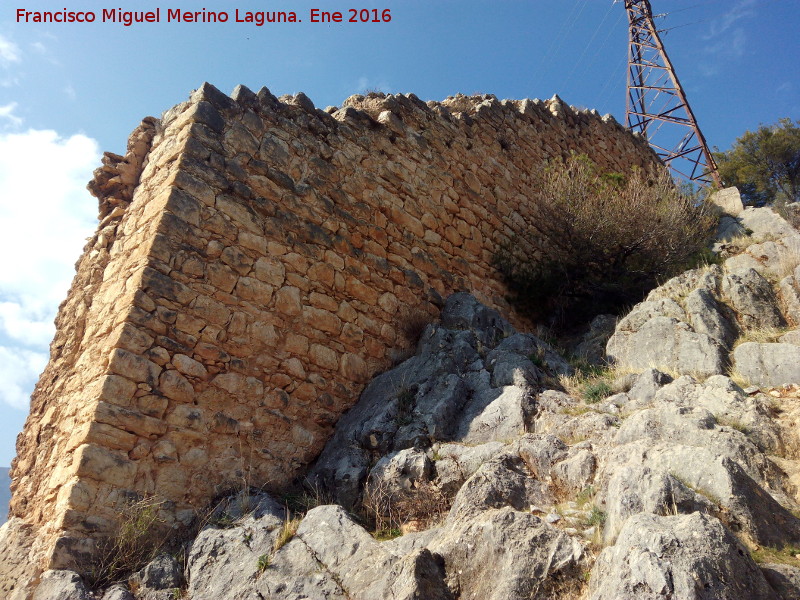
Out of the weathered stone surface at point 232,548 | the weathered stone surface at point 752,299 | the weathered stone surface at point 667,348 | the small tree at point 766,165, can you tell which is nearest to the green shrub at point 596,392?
the weathered stone surface at point 667,348

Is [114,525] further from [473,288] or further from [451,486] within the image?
[473,288]

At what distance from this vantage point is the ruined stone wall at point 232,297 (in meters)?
4.19

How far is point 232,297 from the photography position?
5.05 m

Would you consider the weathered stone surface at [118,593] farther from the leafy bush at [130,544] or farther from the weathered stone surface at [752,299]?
the weathered stone surface at [752,299]

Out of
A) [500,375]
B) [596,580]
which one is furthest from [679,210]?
[596,580]

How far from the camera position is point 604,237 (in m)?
7.95

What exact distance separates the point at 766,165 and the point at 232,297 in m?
14.8

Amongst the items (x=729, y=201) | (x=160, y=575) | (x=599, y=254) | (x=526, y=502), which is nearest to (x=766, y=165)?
(x=729, y=201)

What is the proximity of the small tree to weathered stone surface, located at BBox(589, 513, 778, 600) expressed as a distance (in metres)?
14.1

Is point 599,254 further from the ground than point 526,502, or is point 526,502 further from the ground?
point 599,254

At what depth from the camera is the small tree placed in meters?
14.7

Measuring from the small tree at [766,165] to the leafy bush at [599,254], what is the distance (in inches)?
321

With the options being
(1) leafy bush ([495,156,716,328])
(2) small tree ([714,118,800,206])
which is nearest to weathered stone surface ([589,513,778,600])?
(1) leafy bush ([495,156,716,328])

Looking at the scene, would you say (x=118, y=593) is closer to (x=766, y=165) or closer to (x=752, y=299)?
(x=752, y=299)
